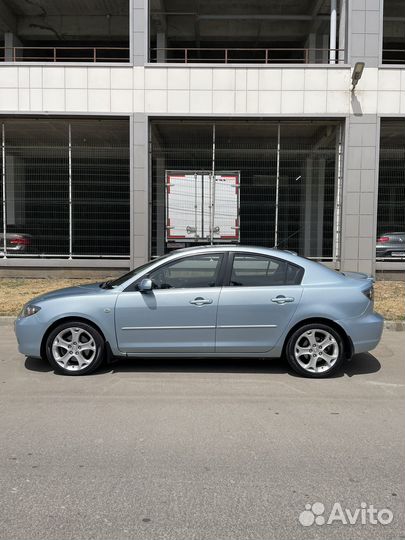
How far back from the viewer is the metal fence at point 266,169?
Answer: 13984 mm

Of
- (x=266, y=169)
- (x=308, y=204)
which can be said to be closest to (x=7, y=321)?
(x=266, y=169)

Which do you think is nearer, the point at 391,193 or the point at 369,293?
→ the point at 369,293

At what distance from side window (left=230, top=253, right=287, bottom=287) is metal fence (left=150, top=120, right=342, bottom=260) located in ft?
27.1

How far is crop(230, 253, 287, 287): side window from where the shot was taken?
5.73m

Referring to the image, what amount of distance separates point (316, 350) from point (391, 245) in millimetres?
9265

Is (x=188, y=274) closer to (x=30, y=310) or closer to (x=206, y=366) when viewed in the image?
(x=206, y=366)

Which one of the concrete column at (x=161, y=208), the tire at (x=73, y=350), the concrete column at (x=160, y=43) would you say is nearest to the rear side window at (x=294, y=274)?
the tire at (x=73, y=350)

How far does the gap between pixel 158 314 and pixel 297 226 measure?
9399 millimetres

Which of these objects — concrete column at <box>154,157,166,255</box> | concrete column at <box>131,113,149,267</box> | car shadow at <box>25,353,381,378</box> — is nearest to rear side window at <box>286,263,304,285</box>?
car shadow at <box>25,353,381,378</box>

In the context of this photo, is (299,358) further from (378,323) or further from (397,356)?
(397,356)

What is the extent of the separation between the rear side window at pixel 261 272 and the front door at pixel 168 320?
32 cm

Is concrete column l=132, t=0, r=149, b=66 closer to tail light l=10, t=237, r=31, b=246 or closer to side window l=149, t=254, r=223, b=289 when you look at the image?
tail light l=10, t=237, r=31, b=246

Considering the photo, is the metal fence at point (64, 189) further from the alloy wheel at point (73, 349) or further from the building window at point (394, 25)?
the building window at point (394, 25)

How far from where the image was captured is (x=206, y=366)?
20.0ft
